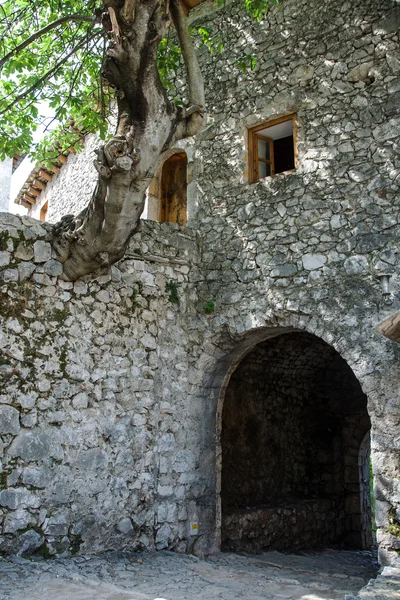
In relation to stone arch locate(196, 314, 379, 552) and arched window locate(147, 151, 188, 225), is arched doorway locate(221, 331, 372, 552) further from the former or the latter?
arched window locate(147, 151, 188, 225)

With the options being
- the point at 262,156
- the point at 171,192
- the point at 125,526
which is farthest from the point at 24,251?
the point at 171,192

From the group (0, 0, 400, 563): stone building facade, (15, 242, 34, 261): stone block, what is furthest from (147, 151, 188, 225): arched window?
(15, 242, 34, 261): stone block

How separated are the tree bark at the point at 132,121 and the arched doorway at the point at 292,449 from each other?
11.2 ft

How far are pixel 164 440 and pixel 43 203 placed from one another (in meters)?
8.20

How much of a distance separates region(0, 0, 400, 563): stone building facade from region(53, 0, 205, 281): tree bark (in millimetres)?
749

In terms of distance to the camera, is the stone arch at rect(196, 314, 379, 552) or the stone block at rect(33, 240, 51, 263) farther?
the stone arch at rect(196, 314, 379, 552)

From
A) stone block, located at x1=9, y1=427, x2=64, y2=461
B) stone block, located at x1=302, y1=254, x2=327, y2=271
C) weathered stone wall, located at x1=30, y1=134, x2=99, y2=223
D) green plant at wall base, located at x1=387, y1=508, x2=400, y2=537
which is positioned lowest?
green plant at wall base, located at x1=387, y1=508, x2=400, y2=537

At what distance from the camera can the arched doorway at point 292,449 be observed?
798 centimetres

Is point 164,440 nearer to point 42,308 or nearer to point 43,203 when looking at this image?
point 42,308

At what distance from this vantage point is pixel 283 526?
8211 mm

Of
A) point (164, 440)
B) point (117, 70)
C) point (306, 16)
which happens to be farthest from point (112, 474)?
point (306, 16)

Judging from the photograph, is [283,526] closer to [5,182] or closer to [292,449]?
[292,449]

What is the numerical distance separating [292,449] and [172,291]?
12.2ft

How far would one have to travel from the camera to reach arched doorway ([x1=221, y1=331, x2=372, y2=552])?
7.98 meters
